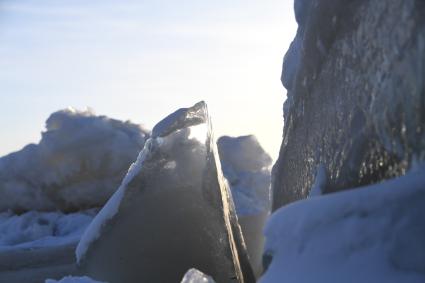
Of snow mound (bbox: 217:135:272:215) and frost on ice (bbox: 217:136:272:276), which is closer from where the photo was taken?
frost on ice (bbox: 217:136:272:276)

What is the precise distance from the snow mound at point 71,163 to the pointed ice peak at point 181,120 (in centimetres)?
1520

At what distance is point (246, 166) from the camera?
1967cm

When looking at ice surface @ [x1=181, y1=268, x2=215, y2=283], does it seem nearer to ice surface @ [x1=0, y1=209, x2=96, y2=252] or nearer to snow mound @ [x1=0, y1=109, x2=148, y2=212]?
ice surface @ [x1=0, y1=209, x2=96, y2=252]

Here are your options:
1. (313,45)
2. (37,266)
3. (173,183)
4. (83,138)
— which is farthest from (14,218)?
(313,45)

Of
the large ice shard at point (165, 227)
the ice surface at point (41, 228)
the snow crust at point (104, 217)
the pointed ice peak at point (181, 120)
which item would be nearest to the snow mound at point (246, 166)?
the ice surface at point (41, 228)

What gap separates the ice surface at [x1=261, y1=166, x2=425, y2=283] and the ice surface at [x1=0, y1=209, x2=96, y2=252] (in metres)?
14.6

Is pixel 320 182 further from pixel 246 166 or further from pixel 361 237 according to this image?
pixel 246 166

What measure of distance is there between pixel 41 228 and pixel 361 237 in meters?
18.0

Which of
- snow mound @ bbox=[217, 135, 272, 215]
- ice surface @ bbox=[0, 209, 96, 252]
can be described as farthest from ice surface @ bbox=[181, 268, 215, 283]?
snow mound @ bbox=[217, 135, 272, 215]

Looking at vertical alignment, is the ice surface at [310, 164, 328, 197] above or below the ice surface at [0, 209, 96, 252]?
above

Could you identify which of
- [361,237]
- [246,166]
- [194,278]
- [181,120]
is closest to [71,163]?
[246,166]

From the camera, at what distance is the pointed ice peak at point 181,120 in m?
5.00

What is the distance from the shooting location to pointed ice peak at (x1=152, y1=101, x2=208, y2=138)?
16.4ft

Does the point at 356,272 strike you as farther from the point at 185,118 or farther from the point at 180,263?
the point at 185,118
